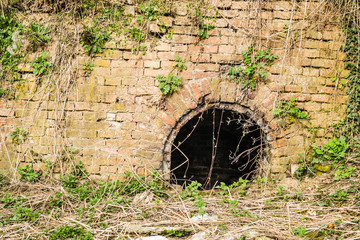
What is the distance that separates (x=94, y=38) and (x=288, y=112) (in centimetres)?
256

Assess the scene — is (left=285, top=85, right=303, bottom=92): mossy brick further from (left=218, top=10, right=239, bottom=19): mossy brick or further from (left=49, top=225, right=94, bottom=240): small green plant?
(left=49, top=225, right=94, bottom=240): small green plant

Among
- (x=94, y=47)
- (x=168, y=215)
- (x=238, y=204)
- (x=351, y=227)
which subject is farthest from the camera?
(x=94, y=47)

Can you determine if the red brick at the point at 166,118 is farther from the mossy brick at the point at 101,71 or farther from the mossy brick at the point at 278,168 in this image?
the mossy brick at the point at 278,168

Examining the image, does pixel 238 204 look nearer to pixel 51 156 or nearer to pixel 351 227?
pixel 351 227

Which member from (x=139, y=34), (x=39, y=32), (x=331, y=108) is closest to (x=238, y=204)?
(x=331, y=108)

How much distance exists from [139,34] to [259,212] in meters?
2.42

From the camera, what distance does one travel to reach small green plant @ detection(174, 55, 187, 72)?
3112 mm

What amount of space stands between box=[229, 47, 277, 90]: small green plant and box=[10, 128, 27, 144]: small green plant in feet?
8.67

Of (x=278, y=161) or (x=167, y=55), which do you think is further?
(x=278, y=161)

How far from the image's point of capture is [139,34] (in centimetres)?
313

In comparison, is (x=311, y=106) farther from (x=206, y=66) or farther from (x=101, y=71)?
(x=101, y=71)

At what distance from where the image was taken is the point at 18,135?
3184mm

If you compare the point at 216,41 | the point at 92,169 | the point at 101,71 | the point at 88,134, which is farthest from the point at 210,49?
the point at 92,169

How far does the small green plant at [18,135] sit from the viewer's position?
10.4 ft
